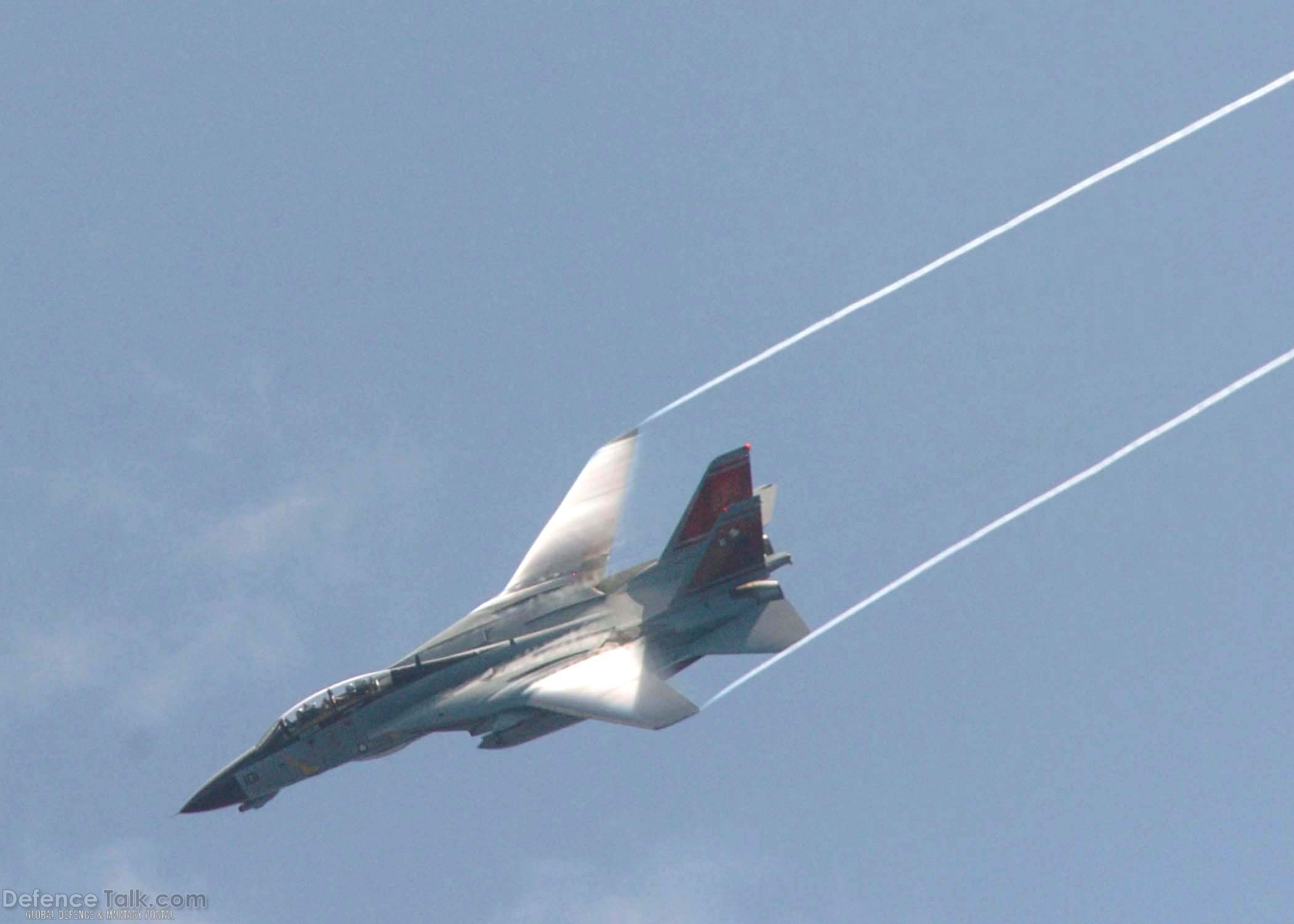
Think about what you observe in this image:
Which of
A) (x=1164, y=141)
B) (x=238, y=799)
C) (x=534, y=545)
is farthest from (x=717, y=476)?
(x=1164, y=141)

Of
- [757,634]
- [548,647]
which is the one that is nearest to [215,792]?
[548,647]

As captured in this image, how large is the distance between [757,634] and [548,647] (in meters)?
4.94

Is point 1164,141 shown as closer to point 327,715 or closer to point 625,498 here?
point 625,498

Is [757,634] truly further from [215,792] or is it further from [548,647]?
[215,792]

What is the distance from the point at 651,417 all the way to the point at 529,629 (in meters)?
7.65

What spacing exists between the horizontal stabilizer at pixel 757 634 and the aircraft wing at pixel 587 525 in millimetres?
3537

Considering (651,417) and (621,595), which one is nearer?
(621,595)

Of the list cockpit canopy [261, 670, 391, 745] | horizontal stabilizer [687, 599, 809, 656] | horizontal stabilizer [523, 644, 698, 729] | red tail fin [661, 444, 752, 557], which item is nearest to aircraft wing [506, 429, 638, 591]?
red tail fin [661, 444, 752, 557]

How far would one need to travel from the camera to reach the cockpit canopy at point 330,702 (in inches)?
1794

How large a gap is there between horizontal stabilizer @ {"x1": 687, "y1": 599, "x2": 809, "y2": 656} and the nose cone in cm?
1127

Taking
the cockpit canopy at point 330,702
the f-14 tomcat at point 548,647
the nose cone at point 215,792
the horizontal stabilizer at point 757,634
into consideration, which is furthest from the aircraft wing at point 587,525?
the nose cone at point 215,792

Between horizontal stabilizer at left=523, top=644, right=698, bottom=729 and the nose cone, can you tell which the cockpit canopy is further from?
horizontal stabilizer at left=523, top=644, right=698, bottom=729

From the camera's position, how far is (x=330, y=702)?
45688mm

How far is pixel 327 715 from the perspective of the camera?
45750mm
